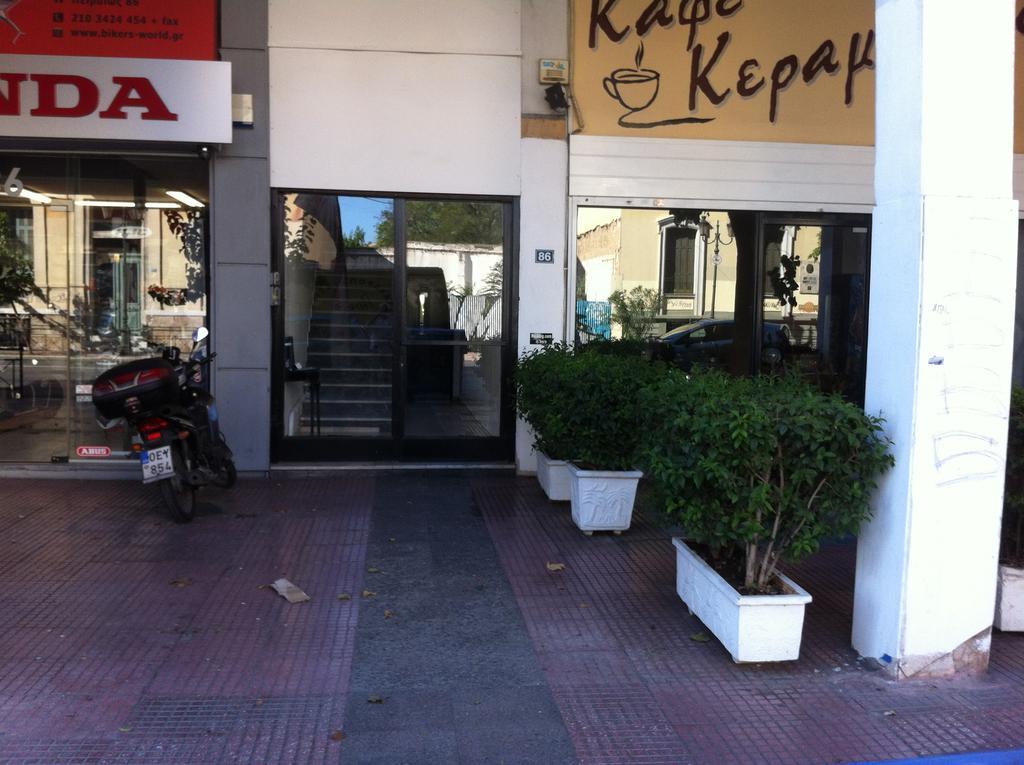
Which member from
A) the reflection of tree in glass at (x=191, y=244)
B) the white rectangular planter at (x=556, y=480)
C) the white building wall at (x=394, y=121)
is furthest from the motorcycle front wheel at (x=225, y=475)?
the white rectangular planter at (x=556, y=480)

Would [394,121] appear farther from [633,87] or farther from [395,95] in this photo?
[633,87]

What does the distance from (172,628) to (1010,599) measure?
4556mm

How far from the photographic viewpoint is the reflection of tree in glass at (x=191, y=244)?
339 inches

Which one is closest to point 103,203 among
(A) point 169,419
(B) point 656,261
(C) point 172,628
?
(A) point 169,419

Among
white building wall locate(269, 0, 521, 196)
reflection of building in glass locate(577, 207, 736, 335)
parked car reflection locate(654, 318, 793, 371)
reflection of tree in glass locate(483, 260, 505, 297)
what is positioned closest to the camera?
white building wall locate(269, 0, 521, 196)

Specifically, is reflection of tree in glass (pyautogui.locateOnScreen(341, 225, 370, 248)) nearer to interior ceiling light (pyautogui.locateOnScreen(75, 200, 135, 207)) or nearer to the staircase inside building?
the staircase inside building

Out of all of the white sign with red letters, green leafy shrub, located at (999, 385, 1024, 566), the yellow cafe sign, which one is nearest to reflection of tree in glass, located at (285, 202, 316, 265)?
the white sign with red letters

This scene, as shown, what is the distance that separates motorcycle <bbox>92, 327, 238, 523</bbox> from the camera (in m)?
6.67

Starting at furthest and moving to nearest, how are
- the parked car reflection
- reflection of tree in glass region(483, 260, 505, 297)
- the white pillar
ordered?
the parked car reflection → reflection of tree in glass region(483, 260, 505, 297) → the white pillar

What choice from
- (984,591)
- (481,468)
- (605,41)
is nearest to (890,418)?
(984,591)

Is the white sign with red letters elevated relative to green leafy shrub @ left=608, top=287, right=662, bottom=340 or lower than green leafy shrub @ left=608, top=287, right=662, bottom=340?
elevated

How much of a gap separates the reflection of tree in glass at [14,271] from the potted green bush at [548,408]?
15.0 feet

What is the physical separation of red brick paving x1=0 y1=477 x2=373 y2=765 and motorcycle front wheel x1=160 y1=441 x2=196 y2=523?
0.39 feet

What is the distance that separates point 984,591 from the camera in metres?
4.48
